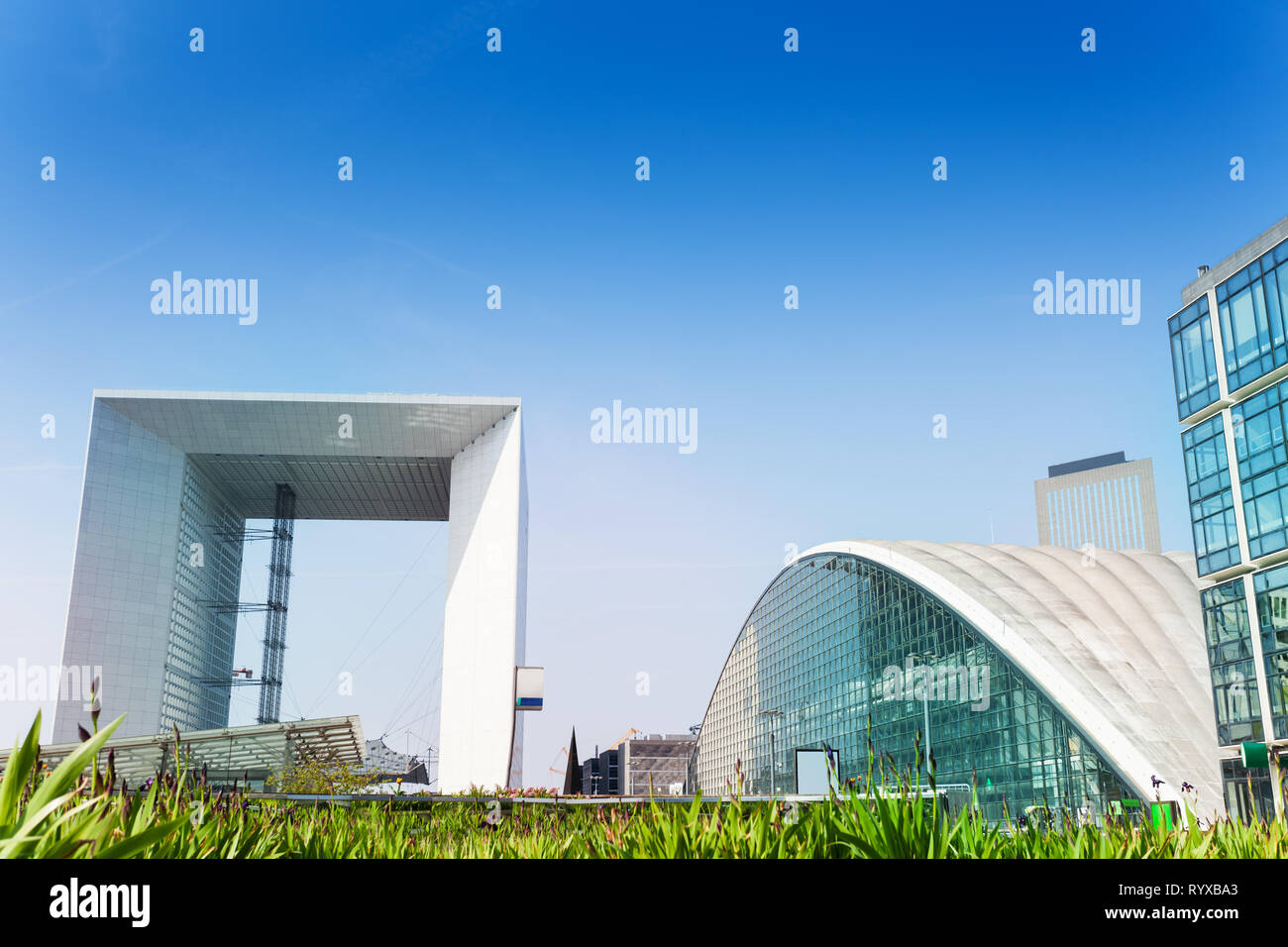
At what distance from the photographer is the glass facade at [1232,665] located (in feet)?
109

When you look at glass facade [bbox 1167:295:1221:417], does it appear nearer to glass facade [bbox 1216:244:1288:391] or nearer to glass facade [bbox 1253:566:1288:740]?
glass facade [bbox 1216:244:1288:391]

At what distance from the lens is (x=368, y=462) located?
51031 millimetres

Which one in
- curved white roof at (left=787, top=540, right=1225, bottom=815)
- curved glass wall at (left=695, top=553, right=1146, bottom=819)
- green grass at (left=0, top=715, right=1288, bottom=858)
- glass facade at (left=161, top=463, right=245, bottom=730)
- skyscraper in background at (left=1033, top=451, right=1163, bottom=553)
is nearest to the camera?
green grass at (left=0, top=715, right=1288, bottom=858)

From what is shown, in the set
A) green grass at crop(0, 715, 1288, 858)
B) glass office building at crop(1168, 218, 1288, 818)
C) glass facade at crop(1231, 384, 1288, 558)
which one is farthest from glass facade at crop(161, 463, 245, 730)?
green grass at crop(0, 715, 1288, 858)

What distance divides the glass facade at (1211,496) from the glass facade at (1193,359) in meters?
0.85

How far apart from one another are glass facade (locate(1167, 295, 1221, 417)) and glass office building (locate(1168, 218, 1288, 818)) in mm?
36

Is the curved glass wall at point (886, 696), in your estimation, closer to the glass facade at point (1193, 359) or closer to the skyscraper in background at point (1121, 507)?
the glass facade at point (1193, 359)

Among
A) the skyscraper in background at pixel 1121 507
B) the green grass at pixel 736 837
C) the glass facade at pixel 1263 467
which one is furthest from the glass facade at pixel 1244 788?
the skyscraper in background at pixel 1121 507

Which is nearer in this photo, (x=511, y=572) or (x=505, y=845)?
(x=505, y=845)

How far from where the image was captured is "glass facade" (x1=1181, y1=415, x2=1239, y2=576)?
34562 millimetres

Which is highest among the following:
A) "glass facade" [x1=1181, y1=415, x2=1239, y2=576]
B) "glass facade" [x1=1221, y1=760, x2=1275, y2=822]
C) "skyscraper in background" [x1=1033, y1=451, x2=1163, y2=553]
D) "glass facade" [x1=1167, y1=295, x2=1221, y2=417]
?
"skyscraper in background" [x1=1033, y1=451, x2=1163, y2=553]
